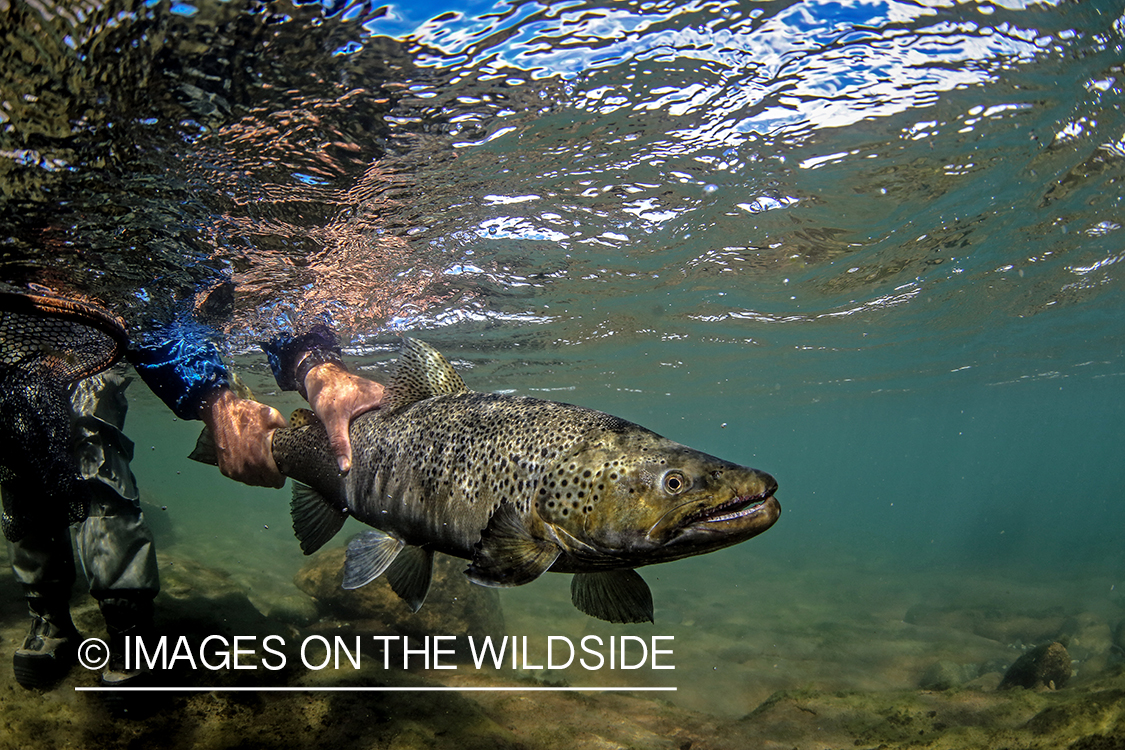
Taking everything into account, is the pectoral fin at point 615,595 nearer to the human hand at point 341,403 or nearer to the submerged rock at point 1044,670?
the human hand at point 341,403

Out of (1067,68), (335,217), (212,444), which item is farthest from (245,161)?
(1067,68)

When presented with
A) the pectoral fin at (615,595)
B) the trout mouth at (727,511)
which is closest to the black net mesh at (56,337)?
the pectoral fin at (615,595)

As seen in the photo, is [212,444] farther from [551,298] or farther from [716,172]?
[551,298]

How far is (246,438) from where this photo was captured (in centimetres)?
467

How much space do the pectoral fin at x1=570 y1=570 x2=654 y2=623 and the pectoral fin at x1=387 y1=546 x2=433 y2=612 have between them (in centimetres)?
90

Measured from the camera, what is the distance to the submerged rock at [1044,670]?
1117cm

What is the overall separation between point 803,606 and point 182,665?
77.0ft

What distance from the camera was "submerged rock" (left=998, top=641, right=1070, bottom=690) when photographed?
36.7 feet

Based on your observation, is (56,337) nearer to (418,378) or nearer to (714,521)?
(418,378)

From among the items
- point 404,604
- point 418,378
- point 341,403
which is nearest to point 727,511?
point 418,378

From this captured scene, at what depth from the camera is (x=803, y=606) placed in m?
22.7

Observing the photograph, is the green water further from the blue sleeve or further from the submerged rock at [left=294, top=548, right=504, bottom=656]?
the blue sleeve

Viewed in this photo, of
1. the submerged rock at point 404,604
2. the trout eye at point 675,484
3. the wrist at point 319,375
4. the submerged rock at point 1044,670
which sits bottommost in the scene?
the submerged rock at point 1044,670

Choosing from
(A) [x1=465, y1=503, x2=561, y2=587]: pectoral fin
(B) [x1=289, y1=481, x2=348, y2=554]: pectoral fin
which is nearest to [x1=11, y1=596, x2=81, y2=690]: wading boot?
(B) [x1=289, y1=481, x2=348, y2=554]: pectoral fin
